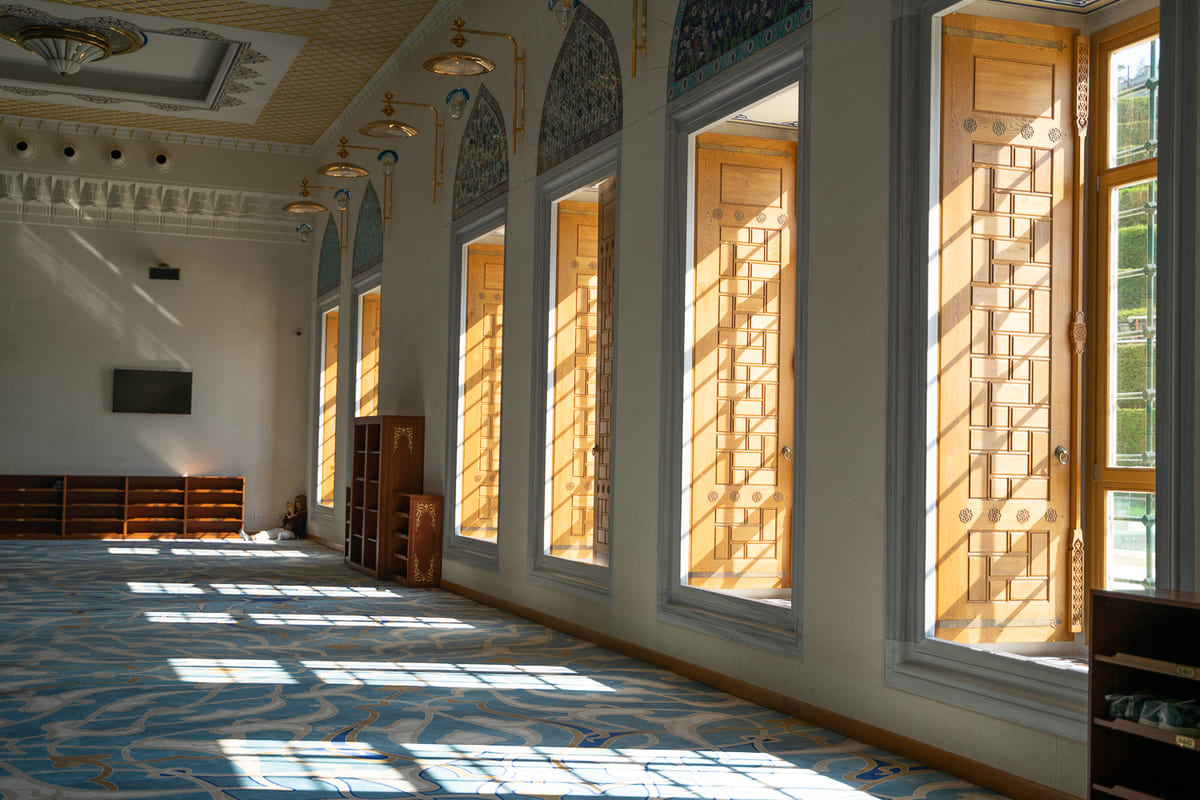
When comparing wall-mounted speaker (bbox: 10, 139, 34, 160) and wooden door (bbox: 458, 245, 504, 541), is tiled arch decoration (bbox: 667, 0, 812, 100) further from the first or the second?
wall-mounted speaker (bbox: 10, 139, 34, 160)

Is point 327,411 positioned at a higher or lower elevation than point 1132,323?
lower

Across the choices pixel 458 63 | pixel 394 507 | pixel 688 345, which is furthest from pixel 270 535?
pixel 688 345

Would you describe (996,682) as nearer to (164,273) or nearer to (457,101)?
(457,101)

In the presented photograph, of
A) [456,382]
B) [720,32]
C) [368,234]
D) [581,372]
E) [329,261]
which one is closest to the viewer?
[720,32]

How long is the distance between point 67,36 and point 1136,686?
1236 cm

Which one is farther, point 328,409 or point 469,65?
point 328,409

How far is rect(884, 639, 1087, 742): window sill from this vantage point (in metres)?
3.95

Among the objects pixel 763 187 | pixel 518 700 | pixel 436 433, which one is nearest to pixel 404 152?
pixel 436 433

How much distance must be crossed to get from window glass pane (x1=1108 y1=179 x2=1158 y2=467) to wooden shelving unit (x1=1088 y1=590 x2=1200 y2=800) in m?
2.88

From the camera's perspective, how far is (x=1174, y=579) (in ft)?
11.8

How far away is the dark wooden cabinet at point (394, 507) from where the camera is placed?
10789 millimetres

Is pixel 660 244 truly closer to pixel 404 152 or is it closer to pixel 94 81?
pixel 404 152

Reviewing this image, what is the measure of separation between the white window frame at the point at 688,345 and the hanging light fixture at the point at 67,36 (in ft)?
26.8

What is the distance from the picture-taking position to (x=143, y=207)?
16688 millimetres
